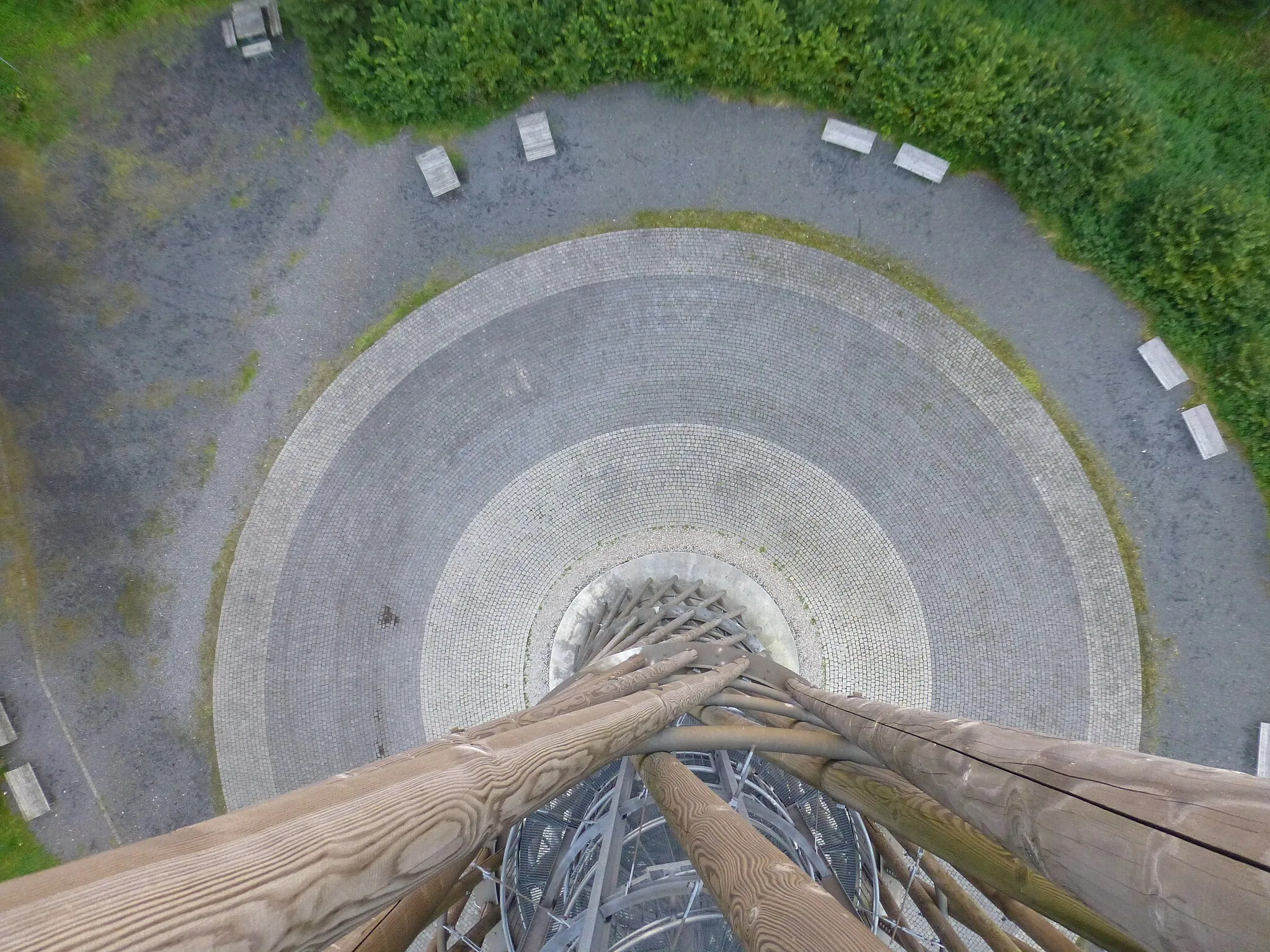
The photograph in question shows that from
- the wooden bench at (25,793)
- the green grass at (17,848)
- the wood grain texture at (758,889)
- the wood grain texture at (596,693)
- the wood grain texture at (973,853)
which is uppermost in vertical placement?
the wooden bench at (25,793)

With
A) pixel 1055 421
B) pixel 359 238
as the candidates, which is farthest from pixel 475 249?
pixel 1055 421

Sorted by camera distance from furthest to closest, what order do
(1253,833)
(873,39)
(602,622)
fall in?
(602,622)
(873,39)
(1253,833)

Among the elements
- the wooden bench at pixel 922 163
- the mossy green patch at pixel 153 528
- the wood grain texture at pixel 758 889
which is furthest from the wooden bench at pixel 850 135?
the mossy green patch at pixel 153 528

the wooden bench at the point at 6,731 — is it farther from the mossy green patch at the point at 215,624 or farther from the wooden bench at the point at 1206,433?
the wooden bench at the point at 1206,433

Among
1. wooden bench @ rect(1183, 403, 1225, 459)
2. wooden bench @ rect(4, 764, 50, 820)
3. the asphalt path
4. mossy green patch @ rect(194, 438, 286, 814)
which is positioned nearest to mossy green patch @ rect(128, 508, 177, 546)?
the asphalt path

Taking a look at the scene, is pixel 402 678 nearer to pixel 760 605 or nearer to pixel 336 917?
pixel 760 605

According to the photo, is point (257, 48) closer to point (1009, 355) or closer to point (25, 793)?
point (25, 793)

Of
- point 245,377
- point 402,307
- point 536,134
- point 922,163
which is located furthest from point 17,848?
point 922,163
